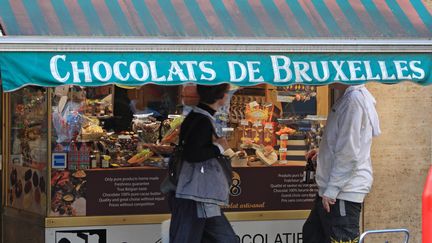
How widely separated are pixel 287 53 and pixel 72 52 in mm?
1391

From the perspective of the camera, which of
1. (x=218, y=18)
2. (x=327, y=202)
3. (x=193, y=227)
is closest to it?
(x=218, y=18)

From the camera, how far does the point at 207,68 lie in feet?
17.2

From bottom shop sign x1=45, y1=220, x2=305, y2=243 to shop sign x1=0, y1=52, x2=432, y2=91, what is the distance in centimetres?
189

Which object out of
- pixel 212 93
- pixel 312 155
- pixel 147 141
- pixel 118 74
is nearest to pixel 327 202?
pixel 312 155

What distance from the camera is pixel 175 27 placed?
218 inches

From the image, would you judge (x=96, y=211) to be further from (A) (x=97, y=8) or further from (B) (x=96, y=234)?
(A) (x=97, y=8)

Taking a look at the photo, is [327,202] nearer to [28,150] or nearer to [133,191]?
[133,191]

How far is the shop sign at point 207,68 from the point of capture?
499 centimetres

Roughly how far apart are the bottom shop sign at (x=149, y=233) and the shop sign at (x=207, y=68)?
74.6 inches

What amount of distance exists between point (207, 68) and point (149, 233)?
7.34 ft

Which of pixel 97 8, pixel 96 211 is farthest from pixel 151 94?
pixel 97 8

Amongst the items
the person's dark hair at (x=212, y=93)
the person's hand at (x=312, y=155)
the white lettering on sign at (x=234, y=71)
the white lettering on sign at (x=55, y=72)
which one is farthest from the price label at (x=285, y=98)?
the white lettering on sign at (x=55, y=72)

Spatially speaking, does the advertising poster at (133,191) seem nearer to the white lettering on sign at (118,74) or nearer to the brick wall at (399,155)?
the brick wall at (399,155)

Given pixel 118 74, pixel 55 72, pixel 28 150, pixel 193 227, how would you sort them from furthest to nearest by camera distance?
pixel 28 150, pixel 193 227, pixel 118 74, pixel 55 72
